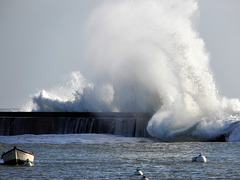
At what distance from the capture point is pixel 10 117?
188 feet

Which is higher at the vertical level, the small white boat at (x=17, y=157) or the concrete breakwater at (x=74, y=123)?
the concrete breakwater at (x=74, y=123)

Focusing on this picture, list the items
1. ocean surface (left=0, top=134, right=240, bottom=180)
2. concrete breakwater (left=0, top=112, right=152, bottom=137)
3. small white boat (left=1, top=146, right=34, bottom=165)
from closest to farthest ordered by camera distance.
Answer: ocean surface (left=0, top=134, right=240, bottom=180)
small white boat (left=1, top=146, right=34, bottom=165)
concrete breakwater (left=0, top=112, right=152, bottom=137)

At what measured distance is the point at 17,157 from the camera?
27.4m

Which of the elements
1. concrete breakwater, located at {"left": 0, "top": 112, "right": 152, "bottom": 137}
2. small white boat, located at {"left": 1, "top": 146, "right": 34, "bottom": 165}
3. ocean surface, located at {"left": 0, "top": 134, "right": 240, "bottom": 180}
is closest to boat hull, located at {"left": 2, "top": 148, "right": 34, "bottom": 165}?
small white boat, located at {"left": 1, "top": 146, "right": 34, "bottom": 165}

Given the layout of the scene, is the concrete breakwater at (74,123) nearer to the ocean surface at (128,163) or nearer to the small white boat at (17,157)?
the ocean surface at (128,163)

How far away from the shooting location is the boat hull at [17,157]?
27048mm

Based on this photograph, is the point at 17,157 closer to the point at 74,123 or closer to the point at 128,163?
the point at 128,163

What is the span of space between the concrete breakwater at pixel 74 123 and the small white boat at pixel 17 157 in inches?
917

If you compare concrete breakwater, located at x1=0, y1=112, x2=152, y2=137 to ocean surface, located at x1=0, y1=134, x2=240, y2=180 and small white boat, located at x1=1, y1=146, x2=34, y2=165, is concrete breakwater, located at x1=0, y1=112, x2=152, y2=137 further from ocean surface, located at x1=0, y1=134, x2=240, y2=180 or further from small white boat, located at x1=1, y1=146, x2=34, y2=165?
small white boat, located at x1=1, y1=146, x2=34, y2=165

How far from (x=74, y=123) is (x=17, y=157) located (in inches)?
1062

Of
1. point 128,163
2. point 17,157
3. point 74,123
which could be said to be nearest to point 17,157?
point 17,157

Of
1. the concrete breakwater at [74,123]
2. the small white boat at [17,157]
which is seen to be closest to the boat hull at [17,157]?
the small white boat at [17,157]

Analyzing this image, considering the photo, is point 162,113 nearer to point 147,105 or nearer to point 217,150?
point 147,105

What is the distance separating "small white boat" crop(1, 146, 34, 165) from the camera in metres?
27.0
